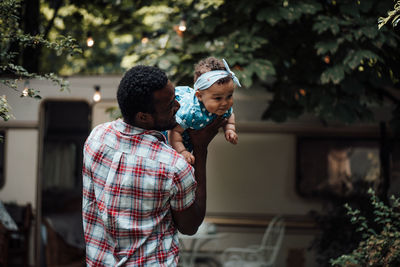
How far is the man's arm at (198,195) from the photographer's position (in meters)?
2.48

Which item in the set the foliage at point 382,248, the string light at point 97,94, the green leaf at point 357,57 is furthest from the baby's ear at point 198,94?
the string light at point 97,94

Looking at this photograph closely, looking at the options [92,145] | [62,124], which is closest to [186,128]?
[92,145]

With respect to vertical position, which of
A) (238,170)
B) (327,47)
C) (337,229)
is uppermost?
(327,47)

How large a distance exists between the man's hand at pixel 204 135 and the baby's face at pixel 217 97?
7 centimetres

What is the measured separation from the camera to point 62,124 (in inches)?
429

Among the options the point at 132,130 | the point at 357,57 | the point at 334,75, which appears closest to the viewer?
the point at 132,130

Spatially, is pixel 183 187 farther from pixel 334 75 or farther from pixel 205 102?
pixel 334 75

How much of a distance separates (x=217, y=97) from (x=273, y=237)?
17.0 feet

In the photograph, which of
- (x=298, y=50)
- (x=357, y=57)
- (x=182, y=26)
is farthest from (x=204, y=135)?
(x=298, y=50)

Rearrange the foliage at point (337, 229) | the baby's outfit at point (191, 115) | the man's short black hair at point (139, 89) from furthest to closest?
the foliage at point (337, 229), the baby's outfit at point (191, 115), the man's short black hair at point (139, 89)

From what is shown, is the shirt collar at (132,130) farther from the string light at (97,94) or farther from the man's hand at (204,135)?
the string light at (97,94)

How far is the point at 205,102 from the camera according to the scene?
9.84ft

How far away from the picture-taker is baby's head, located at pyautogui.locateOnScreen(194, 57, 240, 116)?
2957 millimetres

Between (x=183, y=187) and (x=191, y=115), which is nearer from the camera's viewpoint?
(x=183, y=187)
